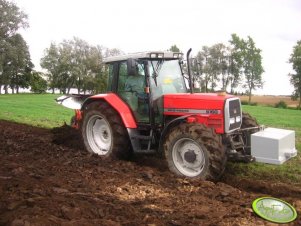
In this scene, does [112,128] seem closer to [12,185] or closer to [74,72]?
[12,185]

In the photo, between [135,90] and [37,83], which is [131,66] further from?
[37,83]

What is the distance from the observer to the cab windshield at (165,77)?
27.0 ft

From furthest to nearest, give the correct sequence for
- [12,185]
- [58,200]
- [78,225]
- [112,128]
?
1. [112,128]
2. [12,185]
3. [58,200]
4. [78,225]

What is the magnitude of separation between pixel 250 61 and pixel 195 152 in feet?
208

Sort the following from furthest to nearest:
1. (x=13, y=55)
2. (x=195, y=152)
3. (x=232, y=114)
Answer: (x=13, y=55)
(x=232, y=114)
(x=195, y=152)

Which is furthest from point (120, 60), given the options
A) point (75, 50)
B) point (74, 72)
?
point (75, 50)

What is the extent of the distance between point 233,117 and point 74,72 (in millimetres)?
61578

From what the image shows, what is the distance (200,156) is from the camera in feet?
23.9

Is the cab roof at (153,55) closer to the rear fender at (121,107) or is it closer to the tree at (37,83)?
the rear fender at (121,107)

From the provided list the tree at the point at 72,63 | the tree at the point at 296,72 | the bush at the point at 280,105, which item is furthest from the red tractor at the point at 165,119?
the tree at the point at 296,72

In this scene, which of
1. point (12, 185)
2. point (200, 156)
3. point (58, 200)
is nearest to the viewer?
point (58, 200)

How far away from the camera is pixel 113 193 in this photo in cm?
625

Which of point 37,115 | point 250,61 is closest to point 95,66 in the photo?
point 250,61

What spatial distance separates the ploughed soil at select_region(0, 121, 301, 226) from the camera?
16.4 feet
